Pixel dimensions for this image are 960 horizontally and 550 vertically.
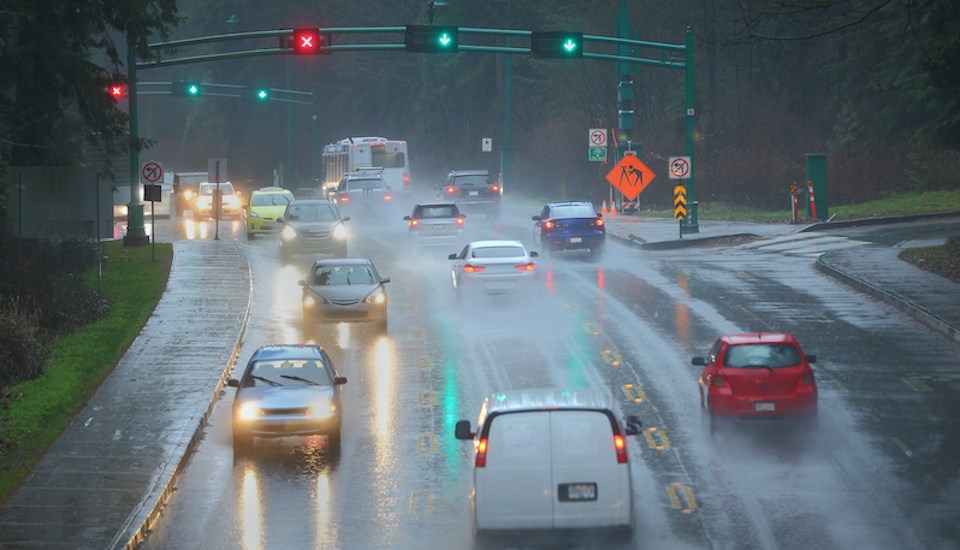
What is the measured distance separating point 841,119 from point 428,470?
176 feet

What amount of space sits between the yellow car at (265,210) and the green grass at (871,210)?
16.8m

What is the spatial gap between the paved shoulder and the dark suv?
24716 millimetres

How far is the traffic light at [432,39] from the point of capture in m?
43.2

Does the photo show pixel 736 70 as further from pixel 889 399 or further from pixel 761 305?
pixel 889 399

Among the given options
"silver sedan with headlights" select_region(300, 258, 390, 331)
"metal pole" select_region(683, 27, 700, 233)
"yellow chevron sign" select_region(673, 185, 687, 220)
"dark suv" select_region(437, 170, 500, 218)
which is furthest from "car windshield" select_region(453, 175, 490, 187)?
"silver sedan with headlights" select_region(300, 258, 390, 331)

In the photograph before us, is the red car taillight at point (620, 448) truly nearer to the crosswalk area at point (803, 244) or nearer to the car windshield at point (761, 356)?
the car windshield at point (761, 356)

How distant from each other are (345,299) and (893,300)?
12381mm

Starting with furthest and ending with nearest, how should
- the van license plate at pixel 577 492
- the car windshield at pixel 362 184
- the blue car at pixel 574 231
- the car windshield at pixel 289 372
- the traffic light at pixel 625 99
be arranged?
1. the car windshield at pixel 362 184
2. the traffic light at pixel 625 99
3. the blue car at pixel 574 231
4. the car windshield at pixel 289 372
5. the van license plate at pixel 577 492

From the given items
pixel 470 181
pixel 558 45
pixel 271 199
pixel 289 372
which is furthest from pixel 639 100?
pixel 289 372

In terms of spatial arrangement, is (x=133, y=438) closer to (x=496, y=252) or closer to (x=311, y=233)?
(x=496, y=252)

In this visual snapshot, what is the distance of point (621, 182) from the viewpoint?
5428 centimetres

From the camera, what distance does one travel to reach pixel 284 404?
778 inches

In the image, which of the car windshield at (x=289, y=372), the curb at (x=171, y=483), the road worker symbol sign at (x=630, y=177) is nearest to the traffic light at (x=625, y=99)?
the road worker symbol sign at (x=630, y=177)

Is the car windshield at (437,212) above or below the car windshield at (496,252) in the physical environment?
above
